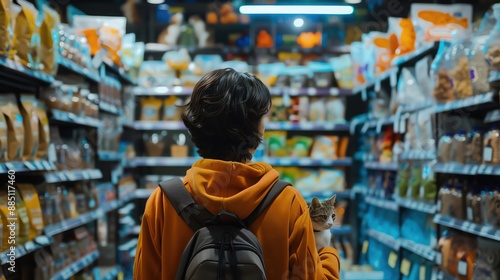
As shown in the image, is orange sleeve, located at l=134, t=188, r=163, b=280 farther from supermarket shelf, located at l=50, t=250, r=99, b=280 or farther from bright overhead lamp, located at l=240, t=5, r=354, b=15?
bright overhead lamp, located at l=240, t=5, r=354, b=15

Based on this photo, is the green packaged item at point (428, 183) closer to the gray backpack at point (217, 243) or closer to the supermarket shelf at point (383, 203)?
the supermarket shelf at point (383, 203)

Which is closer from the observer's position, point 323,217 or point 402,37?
point 323,217

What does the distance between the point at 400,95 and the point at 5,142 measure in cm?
301

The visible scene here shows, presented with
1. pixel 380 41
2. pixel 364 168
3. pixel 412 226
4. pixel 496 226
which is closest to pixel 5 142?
pixel 496 226

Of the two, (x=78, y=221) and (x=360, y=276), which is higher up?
(x=78, y=221)

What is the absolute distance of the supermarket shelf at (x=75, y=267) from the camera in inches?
133

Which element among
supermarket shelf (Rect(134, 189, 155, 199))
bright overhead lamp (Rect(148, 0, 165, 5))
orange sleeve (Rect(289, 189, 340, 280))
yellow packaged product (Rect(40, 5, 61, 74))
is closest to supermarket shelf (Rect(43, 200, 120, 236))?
yellow packaged product (Rect(40, 5, 61, 74))

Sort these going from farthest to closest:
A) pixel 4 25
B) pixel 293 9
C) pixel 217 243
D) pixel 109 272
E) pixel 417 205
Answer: pixel 293 9 < pixel 109 272 < pixel 417 205 < pixel 4 25 < pixel 217 243

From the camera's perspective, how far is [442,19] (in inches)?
170

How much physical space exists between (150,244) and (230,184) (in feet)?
0.87

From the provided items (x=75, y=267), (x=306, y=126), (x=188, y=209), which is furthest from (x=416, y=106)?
(x=188, y=209)

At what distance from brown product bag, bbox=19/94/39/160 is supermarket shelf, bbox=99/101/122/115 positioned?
1542mm

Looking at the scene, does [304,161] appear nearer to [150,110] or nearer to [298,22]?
[298,22]

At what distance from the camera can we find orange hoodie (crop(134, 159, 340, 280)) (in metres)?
1.32
